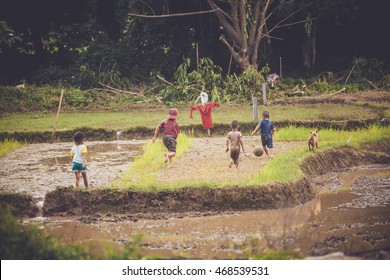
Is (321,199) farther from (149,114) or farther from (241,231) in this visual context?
(149,114)

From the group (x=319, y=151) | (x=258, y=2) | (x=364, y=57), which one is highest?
(x=258, y=2)

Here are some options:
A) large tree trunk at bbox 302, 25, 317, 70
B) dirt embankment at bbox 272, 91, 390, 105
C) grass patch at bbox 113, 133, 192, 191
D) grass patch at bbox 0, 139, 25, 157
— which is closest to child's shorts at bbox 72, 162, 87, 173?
grass patch at bbox 113, 133, 192, 191

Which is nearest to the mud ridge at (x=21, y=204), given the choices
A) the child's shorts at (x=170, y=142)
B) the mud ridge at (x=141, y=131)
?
the child's shorts at (x=170, y=142)

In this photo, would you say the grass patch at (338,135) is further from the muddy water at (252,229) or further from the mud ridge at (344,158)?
the muddy water at (252,229)

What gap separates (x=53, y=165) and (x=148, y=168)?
196 centimetres

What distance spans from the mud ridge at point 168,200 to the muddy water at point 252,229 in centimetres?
21

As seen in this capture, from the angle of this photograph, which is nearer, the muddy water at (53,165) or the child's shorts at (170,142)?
the muddy water at (53,165)

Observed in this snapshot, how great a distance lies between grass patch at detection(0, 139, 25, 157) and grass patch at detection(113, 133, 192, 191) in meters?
2.67

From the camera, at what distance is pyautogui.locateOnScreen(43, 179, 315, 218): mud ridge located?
919cm

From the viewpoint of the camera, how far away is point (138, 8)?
2197 centimetres

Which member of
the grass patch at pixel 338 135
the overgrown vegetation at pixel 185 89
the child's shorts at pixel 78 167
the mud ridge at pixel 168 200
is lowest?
the mud ridge at pixel 168 200

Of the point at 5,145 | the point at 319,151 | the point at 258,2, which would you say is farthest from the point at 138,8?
the point at 319,151

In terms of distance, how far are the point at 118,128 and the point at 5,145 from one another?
273 cm

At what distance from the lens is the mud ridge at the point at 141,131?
15.6 meters
